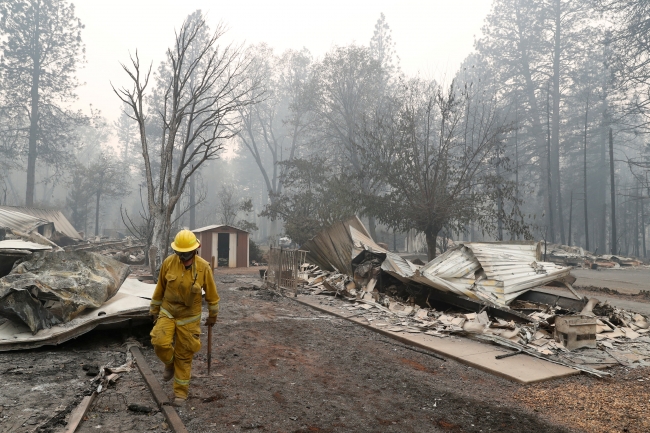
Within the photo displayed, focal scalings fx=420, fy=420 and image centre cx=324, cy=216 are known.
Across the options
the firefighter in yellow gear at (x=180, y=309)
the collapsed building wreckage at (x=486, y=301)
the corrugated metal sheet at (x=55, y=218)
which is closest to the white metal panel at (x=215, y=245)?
the collapsed building wreckage at (x=486, y=301)

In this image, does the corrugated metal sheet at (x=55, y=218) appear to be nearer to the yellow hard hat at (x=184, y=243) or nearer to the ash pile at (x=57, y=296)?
the ash pile at (x=57, y=296)

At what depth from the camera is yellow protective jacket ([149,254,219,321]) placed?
4270 millimetres

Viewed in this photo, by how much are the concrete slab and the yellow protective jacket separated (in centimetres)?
388

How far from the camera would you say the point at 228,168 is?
8531cm

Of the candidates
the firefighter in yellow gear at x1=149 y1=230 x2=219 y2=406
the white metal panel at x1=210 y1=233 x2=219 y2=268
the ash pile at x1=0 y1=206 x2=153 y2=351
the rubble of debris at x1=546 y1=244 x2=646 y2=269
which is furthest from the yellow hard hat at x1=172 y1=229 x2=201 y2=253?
the rubble of debris at x1=546 y1=244 x2=646 y2=269

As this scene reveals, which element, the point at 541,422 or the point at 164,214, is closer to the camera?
the point at 541,422

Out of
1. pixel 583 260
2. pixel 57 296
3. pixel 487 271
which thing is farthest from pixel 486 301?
pixel 583 260

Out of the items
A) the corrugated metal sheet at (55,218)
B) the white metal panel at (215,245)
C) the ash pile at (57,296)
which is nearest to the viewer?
the ash pile at (57,296)

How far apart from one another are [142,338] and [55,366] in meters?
1.54

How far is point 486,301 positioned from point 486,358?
2.95m

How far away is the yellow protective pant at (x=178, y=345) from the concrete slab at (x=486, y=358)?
385 cm

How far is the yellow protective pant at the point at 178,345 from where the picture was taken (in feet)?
13.6

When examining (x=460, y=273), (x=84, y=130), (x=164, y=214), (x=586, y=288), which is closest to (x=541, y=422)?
(x=460, y=273)

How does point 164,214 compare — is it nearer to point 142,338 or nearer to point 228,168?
point 142,338
